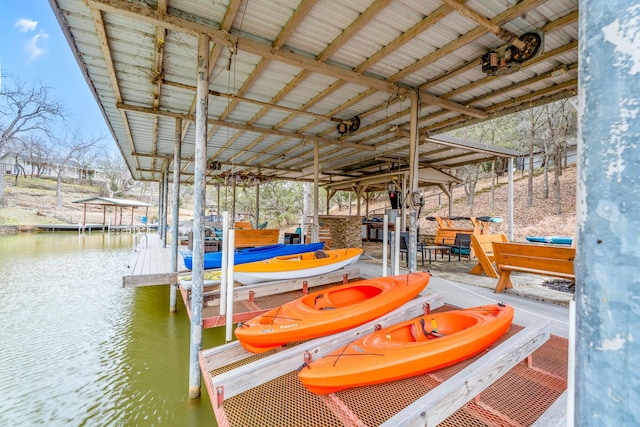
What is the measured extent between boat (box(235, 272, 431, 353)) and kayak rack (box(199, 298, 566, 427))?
0.22 meters

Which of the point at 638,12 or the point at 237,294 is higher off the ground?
the point at 638,12

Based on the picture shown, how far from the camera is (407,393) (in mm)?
2375

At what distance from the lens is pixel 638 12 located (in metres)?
0.45

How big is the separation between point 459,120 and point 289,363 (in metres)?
5.88

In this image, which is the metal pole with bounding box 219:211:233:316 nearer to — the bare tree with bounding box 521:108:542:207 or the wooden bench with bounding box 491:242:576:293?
the wooden bench with bounding box 491:242:576:293

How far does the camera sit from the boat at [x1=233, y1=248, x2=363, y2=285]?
186 inches

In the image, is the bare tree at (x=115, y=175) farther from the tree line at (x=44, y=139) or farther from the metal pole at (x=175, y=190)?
the metal pole at (x=175, y=190)

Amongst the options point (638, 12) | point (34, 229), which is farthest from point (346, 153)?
point (34, 229)

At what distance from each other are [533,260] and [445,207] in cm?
1793

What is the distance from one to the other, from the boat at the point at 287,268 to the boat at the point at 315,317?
3.41 feet

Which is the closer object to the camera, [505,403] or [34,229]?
[505,403]

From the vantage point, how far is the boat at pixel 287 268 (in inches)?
186

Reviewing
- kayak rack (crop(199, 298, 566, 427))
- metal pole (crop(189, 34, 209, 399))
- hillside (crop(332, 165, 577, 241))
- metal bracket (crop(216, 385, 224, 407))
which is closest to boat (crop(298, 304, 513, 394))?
kayak rack (crop(199, 298, 566, 427))

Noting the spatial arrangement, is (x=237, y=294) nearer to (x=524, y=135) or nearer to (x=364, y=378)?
(x=364, y=378)
